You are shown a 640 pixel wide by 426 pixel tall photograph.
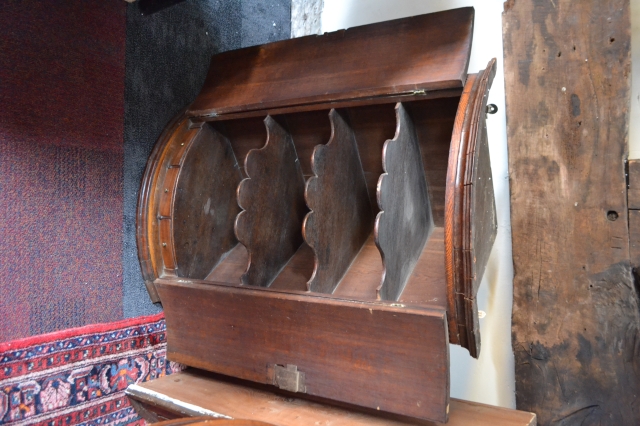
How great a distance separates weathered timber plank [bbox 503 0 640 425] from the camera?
1.07 m

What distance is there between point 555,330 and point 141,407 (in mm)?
1008

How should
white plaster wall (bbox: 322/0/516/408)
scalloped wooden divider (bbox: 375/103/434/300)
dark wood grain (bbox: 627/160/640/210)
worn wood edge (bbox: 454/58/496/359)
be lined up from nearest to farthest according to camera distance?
worn wood edge (bbox: 454/58/496/359) → scalloped wooden divider (bbox: 375/103/434/300) → dark wood grain (bbox: 627/160/640/210) → white plaster wall (bbox: 322/0/516/408)

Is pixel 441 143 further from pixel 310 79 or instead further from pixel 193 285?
pixel 193 285

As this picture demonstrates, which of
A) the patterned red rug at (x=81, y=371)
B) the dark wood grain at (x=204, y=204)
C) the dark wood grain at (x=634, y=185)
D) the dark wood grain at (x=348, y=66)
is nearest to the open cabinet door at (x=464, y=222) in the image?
the dark wood grain at (x=348, y=66)

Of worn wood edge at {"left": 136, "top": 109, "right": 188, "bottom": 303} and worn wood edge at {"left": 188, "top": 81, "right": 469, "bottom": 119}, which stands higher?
worn wood edge at {"left": 188, "top": 81, "right": 469, "bottom": 119}

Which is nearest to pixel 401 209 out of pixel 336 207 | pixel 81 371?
pixel 336 207

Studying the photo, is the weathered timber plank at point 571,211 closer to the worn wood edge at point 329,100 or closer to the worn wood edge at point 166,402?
the worn wood edge at point 329,100

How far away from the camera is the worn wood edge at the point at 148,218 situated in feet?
3.99

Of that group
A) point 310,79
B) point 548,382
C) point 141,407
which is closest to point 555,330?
point 548,382

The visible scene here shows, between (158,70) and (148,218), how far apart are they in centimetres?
44

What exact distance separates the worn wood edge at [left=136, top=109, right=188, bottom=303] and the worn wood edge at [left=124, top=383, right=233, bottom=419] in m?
0.26

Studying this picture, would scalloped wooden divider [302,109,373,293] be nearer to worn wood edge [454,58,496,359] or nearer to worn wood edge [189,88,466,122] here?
worn wood edge [189,88,466,122]

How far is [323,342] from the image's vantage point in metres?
0.91

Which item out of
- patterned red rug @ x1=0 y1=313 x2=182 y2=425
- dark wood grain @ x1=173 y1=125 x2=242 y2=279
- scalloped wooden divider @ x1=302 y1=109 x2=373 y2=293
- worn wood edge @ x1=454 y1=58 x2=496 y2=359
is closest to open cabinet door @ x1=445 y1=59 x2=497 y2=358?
worn wood edge @ x1=454 y1=58 x2=496 y2=359
